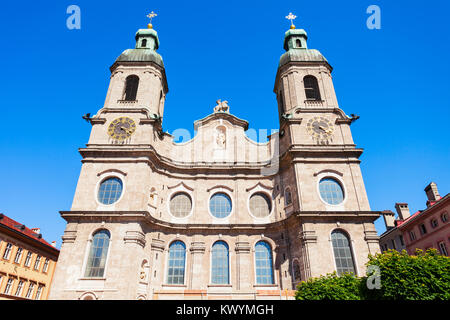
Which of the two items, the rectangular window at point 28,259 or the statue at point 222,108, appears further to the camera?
the statue at point 222,108

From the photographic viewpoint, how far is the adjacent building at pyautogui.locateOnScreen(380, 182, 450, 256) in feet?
101

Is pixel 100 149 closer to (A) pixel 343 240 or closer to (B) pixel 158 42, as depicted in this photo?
(B) pixel 158 42

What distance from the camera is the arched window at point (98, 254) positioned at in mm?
21875

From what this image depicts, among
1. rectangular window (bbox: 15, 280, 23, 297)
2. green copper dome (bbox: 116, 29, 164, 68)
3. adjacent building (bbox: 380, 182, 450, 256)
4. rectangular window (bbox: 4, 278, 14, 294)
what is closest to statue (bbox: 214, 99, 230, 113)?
green copper dome (bbox: 116, 29, 164, 68)

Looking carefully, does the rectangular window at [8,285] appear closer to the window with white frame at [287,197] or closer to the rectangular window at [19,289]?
the rectangular window at [19,289]

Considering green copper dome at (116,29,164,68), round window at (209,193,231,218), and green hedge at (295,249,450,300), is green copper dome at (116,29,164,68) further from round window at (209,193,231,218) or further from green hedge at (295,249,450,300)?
green hedge at (295,249,450,300)

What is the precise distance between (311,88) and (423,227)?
842 inches

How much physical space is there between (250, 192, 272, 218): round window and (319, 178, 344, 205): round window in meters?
4.96

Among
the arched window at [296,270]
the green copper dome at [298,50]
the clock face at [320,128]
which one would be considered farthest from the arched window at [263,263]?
the green copper dome at [298,50]

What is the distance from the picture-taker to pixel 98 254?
2242 centimetres

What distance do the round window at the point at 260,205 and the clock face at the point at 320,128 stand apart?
7733 mm

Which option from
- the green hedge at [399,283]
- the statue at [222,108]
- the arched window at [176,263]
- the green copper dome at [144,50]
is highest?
the green copper dome at [144,50]

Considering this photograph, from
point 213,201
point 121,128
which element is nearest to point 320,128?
point 213,201

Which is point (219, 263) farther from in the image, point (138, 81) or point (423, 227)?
point (423, 227)
